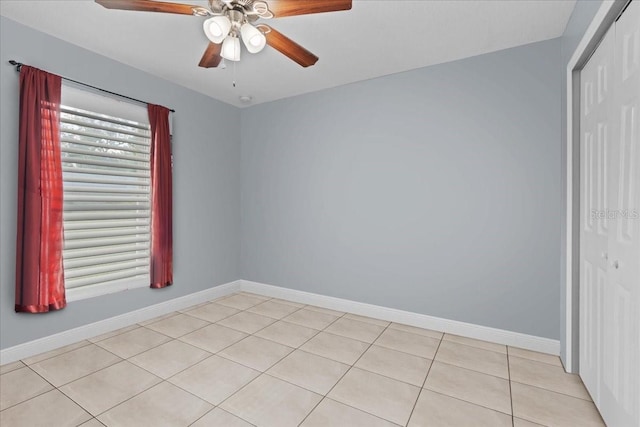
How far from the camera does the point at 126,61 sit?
9.61 feet

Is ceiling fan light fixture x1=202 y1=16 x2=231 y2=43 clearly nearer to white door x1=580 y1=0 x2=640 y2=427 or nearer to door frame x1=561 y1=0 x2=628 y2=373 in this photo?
white door x1=580 y1=0 x2=640 y2=427

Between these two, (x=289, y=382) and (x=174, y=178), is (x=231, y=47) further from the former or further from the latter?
(x=289, y=382)

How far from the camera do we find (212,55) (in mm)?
2104

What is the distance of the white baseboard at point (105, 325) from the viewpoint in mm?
2342

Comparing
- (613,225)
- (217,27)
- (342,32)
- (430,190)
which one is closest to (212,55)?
(217,27)

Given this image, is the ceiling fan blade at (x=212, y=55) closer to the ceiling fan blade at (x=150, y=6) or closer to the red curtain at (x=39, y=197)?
the ceiling fan blade at (x=150, y=6)

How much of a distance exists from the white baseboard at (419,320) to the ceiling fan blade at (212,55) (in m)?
2.71

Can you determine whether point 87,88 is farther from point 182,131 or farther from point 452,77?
point 452,77

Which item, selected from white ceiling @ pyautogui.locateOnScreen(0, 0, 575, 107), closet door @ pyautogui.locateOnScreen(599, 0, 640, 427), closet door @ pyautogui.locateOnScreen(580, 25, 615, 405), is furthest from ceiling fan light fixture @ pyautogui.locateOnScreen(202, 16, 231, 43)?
closet door @ pyautogui.locateOnScreen(580, 25, 615, 405)

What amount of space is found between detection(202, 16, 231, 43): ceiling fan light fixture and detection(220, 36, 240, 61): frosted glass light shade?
0.13 m

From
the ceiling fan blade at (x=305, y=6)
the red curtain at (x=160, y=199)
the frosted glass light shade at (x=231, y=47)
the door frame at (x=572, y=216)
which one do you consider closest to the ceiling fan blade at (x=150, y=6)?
the frosted glass light shade at (x=231, y=47)

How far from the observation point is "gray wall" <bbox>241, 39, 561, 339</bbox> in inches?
99.7

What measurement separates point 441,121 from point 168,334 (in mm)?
3347

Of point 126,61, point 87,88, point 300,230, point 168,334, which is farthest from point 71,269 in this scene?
point 300,230
